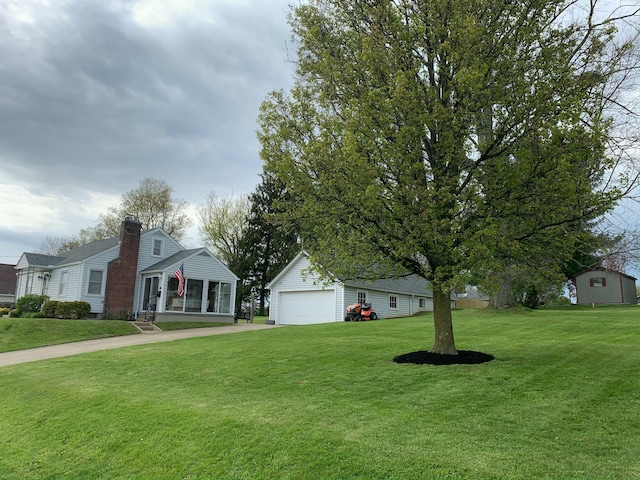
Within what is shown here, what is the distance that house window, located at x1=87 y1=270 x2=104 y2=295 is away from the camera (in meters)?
25.0

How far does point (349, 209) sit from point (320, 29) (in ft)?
13.9

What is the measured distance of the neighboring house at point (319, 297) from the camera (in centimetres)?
2753

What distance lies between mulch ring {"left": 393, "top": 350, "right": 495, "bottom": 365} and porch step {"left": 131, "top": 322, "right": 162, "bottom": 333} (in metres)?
16.0

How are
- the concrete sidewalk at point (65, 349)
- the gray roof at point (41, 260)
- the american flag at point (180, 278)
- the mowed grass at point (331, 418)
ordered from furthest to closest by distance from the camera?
the gray roof at point (41, 260), the american flag at point (180, 278), the concrete sidewalk at point (65, 349), the mowed grass at point (331, 418)

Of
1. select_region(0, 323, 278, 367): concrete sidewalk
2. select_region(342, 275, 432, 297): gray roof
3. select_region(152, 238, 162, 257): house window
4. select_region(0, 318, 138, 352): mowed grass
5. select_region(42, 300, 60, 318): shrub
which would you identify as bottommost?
select_region(0, 323, 278, 367): concrete sidewalk

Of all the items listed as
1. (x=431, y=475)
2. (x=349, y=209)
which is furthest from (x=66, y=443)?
(x=349, y=209)

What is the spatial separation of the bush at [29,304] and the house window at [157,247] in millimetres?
6470

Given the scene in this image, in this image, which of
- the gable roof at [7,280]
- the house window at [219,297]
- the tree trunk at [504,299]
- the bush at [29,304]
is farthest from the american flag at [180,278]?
the gable roof at [7,280]

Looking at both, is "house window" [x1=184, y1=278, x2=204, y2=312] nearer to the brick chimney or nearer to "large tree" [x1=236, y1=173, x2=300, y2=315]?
the brick chimney

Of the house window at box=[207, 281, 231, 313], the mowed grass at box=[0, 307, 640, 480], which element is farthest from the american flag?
the mowed grass at box=[0, 307, 640, 480]

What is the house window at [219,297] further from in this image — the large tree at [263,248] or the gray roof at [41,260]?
the large tree at [263,248]

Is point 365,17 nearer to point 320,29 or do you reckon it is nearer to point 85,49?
point 320,29

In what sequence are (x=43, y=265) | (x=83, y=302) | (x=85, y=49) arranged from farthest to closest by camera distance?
(x=43, y=265) → (x=83, y=302) → (x=85, y=49)

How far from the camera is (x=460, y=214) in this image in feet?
29.0
